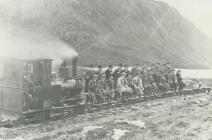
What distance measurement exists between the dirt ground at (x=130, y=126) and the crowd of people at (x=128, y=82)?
0.86 metres

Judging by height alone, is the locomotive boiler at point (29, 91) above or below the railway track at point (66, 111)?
above

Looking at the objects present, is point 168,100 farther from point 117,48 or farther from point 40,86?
point 117,48

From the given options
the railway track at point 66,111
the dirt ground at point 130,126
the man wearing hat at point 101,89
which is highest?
the man wearing hat at point 101,89

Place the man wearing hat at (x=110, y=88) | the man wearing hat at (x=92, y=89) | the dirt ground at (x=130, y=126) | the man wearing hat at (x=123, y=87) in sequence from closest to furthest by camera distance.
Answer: the dirt ground at (x=130, y=126)
the man wearing hat at (x=92, y=89)
the man wearing hat at (x=110, y=88)
the man wearing hat at (x=123, y=87)

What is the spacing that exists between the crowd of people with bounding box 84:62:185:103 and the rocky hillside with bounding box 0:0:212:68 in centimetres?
2945

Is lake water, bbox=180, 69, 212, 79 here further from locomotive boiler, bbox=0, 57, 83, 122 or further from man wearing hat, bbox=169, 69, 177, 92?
locomotive boiler, bbox=0, 57, 83, 122

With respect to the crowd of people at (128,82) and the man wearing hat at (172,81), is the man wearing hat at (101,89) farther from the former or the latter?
the man wearing hat at (172,81)

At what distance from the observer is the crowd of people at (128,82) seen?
1434 centimetres

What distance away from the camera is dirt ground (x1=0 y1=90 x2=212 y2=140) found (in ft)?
32.0

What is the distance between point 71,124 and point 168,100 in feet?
26.8

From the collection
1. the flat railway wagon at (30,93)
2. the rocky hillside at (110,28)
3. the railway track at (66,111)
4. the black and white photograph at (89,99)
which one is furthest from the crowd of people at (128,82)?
the rocky hillside at (110,28)

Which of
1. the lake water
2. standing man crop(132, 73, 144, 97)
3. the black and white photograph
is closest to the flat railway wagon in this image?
the black and white photograph

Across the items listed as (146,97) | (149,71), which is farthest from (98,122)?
(149,71)

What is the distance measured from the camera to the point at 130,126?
1129 centimetres
